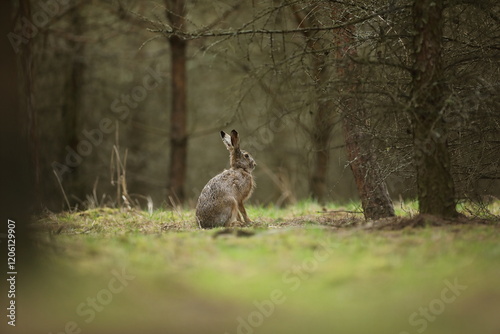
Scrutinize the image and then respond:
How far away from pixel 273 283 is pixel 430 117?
3.29 m

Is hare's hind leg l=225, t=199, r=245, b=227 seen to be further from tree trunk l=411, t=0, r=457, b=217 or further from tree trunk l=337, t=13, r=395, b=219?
tree trunk l=411, t=0, r=457, b=217

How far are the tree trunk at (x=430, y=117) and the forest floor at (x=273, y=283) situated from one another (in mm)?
541

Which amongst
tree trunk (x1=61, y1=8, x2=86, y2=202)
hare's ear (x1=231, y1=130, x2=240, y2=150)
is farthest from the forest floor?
tree trunk (x1=61, y1=8, x2=86, y2=202)

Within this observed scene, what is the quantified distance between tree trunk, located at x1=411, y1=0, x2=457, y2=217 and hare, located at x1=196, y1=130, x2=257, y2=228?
2.85 meters

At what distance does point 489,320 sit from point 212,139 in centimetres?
2202

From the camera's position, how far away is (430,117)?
7578mm

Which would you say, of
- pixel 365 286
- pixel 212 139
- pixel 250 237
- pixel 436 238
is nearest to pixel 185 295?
pixel 365 286

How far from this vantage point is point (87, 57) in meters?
19.1

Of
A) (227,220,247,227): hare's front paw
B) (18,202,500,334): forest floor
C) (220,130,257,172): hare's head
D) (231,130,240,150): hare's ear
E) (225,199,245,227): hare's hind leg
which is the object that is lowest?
→ (227,220,247,227): hare's front paw

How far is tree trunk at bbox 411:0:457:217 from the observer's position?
7.56m

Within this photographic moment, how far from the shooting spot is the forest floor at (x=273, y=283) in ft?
16.2

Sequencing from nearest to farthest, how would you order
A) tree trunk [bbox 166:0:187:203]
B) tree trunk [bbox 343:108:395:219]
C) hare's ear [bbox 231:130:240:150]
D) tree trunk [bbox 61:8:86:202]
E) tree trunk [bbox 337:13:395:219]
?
tree trunk [bbox 337:13:395:219] → tree trunk [bbox 343:108:395:219] → hare's ear [bbox 231:130:240:150] → tree trunk [bbox 166:0:187:203] → tree trunk [bbox 61:8:86:202]

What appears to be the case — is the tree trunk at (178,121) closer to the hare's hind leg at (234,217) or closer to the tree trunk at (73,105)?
the tree trunk at (73,105)

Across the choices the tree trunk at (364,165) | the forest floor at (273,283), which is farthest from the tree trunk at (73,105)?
the forest floor at (273,283)
